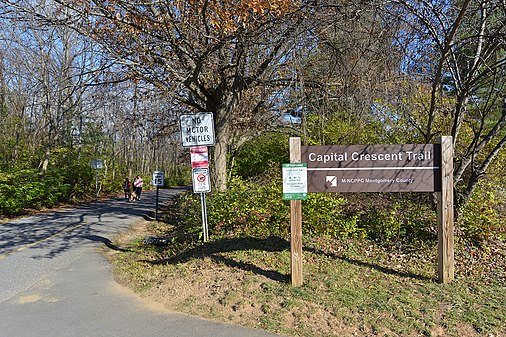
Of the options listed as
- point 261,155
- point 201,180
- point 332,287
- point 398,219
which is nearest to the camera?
point 332,287

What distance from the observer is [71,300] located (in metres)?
5.40

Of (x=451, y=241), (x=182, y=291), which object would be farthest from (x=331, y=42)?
(x=182, y=291)

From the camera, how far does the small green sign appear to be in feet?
17.6

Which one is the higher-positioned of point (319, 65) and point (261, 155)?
point (319, 65)

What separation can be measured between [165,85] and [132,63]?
1712 mm

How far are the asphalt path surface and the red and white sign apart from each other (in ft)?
9.14

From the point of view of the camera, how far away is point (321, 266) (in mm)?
6047

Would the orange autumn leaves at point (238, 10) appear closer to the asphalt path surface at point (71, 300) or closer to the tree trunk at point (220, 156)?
the tree trunk at point (220, 156)

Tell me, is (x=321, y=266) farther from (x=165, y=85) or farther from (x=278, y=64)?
(x=278, y=64)

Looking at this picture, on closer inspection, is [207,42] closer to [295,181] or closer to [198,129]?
[198,129]

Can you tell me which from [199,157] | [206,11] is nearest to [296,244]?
[199,157]

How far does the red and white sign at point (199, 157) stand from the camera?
7738 mm

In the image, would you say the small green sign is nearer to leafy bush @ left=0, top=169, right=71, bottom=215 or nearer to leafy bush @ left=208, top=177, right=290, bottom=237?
leafy bush @ left=208, top=177, right=290, bottom=237

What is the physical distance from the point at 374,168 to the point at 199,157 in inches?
149
